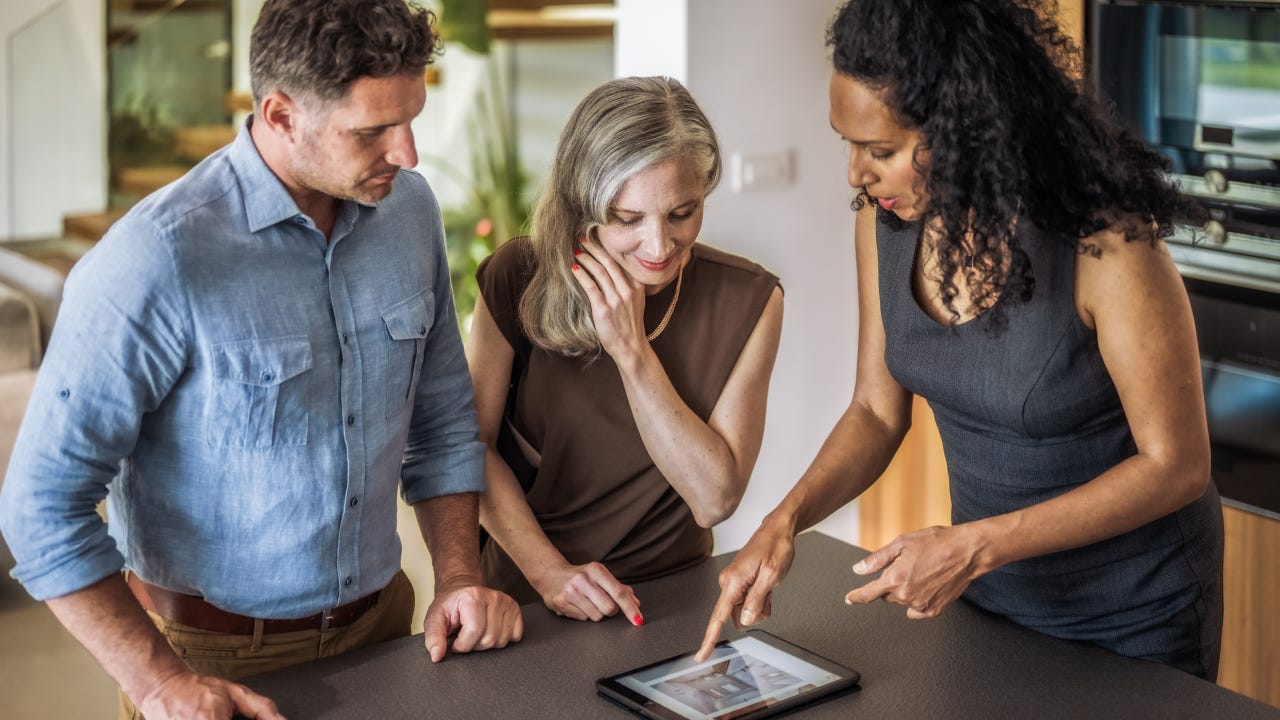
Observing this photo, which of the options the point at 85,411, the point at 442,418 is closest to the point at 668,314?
the point at 442,418

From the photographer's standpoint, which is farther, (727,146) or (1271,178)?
(727,146)

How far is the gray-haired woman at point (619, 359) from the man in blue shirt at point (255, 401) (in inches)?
9.4

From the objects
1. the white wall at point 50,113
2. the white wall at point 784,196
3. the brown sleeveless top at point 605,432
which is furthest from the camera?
the white wall at point 784,196

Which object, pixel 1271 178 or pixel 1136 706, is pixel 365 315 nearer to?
pixel 1136 706

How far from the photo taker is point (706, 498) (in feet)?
5.97

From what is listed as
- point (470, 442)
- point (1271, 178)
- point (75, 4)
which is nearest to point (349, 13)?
point (470, 442)

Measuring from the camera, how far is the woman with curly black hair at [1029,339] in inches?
55.8

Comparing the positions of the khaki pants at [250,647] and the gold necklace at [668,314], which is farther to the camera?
the gold necklace at [668,314]

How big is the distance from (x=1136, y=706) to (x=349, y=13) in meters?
1.08

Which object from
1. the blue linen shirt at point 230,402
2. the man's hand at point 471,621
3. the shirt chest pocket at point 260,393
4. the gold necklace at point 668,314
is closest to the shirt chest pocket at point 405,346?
the blue linen shirt at point 230,402

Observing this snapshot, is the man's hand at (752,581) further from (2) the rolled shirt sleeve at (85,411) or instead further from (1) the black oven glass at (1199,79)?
(1) the black oven glass at (1199,79)

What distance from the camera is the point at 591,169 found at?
1739 mm

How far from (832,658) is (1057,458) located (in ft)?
1.22

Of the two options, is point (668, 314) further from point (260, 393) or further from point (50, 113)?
point (50, 113)
